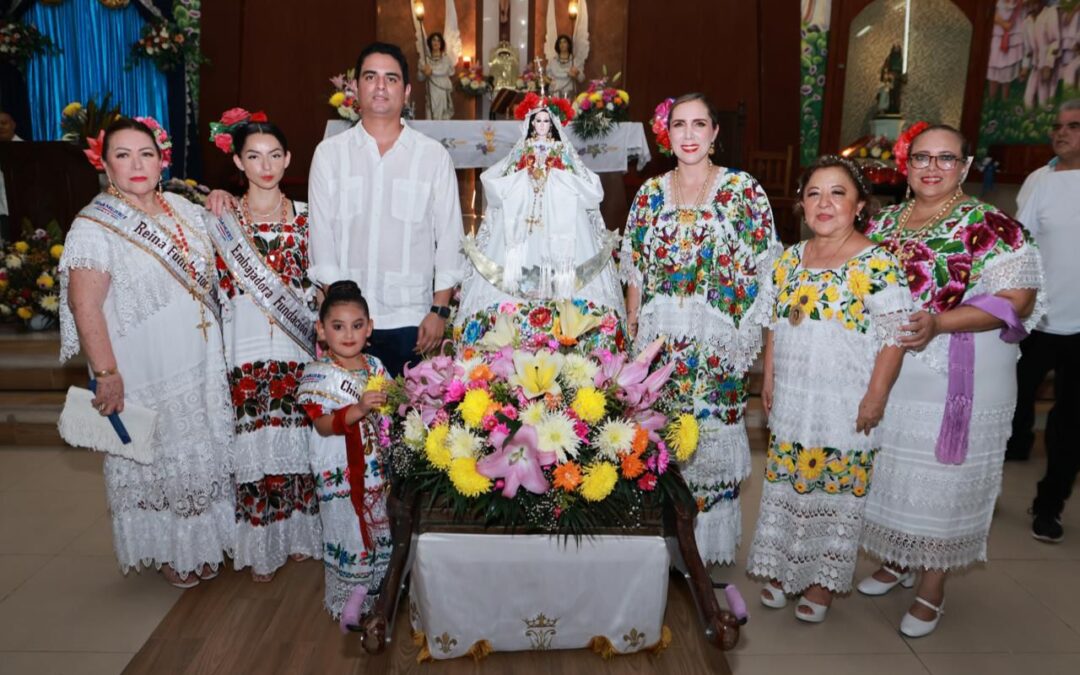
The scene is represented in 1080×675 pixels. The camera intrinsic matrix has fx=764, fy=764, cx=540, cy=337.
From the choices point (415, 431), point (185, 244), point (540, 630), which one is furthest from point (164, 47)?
point (540, 630)

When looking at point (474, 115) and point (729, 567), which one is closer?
point (729, 567)

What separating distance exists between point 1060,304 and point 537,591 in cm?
312

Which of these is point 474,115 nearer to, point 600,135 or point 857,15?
point 600,135

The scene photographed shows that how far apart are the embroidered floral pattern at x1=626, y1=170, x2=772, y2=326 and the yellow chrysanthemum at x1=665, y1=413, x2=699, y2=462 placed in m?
0.84

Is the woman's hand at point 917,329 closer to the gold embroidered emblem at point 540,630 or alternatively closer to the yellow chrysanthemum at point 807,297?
the yellow chrysanthemum at point 807,297

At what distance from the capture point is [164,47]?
30.3 ft

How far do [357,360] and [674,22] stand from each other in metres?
8.24

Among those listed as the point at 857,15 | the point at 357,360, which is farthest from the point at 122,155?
the point at 857,15

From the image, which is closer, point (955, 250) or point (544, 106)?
point (955, 250)

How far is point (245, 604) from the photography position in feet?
9.86

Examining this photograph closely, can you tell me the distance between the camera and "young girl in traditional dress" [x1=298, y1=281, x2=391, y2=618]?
2645mm

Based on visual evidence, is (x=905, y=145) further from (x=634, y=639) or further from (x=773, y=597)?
(x=634, y=639)

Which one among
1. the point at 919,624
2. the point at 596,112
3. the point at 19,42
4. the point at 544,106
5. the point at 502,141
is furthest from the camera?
the point at 19,42

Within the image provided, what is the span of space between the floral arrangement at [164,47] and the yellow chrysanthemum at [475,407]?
871 centimetres
